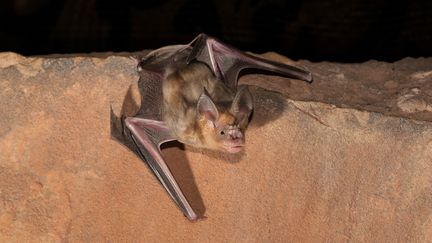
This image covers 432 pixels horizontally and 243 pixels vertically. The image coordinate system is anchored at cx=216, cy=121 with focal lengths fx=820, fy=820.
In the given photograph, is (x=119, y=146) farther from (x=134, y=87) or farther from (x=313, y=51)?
(x=313, y=51)

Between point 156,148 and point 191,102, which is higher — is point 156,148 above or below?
below

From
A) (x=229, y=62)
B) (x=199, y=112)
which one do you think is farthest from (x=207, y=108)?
(x=229, y=62)

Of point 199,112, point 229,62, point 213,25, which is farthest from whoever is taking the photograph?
point 213,25

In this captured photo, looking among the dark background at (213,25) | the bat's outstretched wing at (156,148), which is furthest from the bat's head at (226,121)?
the dark background at (213,25)

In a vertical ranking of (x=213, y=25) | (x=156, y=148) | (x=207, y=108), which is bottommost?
(x=156, y=148)

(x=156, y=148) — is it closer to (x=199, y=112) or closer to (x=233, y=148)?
(x=199, y=112)
